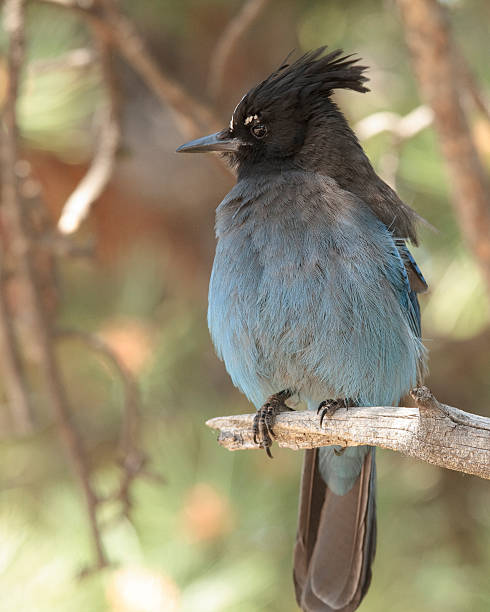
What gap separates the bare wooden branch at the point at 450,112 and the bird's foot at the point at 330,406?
78 cm

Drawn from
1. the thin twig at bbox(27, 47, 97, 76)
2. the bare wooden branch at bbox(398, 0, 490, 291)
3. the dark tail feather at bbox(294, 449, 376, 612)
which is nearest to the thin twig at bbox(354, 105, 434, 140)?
the bare wooden branch at bbox(398, 0, 490, 291)

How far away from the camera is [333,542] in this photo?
273cm

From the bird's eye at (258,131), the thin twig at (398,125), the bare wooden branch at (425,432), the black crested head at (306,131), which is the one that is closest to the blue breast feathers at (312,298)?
the black crested head at (306,131)

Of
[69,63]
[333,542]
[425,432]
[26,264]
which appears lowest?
[333,542]

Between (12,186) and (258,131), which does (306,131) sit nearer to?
(258,131)

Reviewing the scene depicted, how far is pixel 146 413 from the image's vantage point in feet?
12.1

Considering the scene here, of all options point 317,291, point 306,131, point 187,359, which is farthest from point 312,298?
point 187,359

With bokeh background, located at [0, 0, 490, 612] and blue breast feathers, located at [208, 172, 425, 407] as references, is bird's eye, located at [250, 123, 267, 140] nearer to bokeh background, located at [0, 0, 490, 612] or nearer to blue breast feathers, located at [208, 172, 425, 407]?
blue breast feathers, located at [208, 172, 425, 407]

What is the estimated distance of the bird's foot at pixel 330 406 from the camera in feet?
7.37

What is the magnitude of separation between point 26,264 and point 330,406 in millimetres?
1189

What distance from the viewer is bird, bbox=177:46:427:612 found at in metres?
2.45

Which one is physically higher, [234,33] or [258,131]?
[234,33]

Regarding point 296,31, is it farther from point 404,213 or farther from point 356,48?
point 404,213

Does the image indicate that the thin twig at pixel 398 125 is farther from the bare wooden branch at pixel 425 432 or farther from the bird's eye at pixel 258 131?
the bare wooden branch at pixel 425 432
